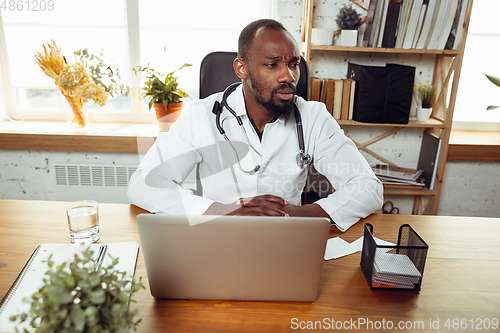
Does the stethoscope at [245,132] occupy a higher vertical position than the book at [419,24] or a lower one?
lower

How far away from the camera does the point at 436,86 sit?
7.25 ft

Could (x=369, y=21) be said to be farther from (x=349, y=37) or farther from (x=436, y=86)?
(x=436, y=86)

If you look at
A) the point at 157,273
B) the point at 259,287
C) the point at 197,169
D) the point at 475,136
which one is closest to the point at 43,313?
the point at 157,273

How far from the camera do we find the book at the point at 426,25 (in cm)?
184

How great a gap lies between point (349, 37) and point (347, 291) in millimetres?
1575

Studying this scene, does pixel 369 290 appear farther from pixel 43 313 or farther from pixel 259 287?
pixel 43 313

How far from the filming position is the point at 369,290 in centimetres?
73

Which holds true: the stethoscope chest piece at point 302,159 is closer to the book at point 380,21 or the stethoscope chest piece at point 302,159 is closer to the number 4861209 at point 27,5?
the book at point 380,21

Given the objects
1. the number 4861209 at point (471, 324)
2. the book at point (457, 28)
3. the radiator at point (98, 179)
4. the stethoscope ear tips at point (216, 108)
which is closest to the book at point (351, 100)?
the book at point (457, 28)

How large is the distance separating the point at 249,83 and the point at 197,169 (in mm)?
406

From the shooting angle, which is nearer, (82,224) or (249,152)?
(82,224)

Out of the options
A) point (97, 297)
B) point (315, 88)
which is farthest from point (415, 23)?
point (97, 297)

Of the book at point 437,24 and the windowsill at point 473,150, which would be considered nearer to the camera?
the book at point 437,24

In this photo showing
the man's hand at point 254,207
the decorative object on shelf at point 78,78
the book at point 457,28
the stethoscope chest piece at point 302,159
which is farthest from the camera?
the decorative object on shelf at point 78,78
